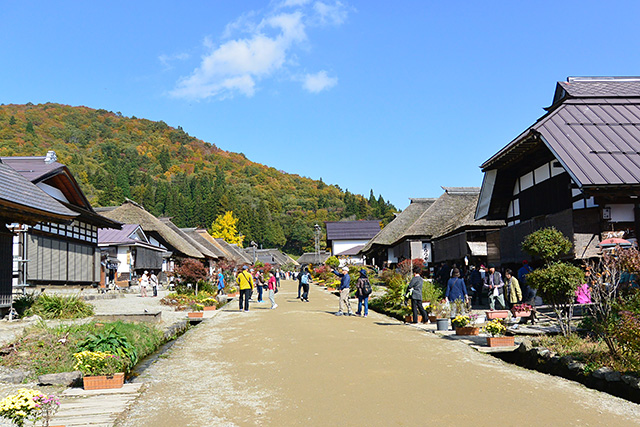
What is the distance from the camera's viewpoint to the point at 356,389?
7.09 metres

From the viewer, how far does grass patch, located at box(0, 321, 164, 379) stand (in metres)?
8.12

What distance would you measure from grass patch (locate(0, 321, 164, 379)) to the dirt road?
923 mm

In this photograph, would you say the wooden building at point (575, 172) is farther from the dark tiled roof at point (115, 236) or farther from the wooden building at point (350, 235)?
the wooden building at point (350, 235)

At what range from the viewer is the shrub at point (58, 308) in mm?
14642

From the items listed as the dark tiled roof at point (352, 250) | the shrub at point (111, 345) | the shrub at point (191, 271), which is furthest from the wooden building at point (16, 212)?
the dark tiled roof at point (352, 250)

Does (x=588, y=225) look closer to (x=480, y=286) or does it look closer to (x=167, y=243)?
(x=480, y=286)

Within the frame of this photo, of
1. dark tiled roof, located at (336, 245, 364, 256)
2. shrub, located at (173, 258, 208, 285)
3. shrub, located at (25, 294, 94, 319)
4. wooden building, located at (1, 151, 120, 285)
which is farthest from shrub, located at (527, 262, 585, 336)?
dark tiled roof, located at (336, 245, 364, 256)

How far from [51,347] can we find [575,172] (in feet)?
39.7

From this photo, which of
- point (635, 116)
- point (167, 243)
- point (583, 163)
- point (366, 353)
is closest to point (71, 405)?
point (366, 353)

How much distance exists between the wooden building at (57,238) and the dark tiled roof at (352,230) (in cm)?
4860

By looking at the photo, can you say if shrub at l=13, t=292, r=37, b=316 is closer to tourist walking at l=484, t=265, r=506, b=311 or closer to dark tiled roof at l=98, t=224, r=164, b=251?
tourist walking at l=484, t=265, r=506, b=311

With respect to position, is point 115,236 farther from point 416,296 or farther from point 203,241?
point 416,296

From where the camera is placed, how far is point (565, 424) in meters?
5.48

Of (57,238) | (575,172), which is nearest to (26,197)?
(57,238)
